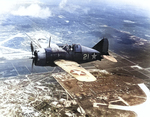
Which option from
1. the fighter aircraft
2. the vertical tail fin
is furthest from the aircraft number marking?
the vertical tail fin

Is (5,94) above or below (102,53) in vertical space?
below

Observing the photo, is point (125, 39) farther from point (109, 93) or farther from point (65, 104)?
point (65, 104)

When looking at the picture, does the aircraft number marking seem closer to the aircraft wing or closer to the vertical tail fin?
the aircraft wing

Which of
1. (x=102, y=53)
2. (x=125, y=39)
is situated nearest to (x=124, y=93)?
(x=102, y=53)

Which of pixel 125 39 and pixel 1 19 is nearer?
pixel 125 39

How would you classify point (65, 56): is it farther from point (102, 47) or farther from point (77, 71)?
point (102, 47)

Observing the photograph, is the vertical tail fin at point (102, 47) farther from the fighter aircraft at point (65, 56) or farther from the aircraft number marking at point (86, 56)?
the aircraft number marking at point (86, 56)

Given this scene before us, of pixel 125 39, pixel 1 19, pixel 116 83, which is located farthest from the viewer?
pixel 1 19

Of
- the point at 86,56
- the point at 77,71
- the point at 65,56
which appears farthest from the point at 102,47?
the point at 77,71
